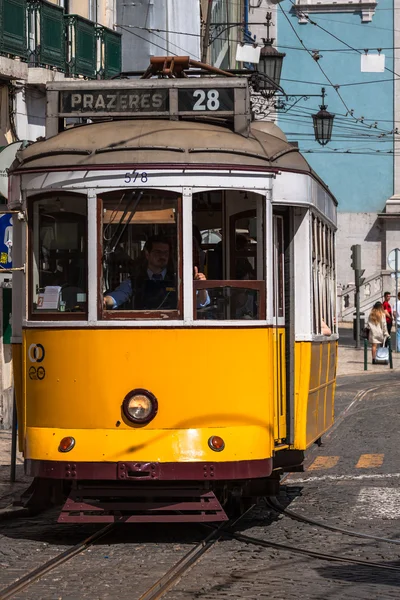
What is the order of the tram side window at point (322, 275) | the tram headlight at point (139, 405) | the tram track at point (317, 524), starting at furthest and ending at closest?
the tram side window at point (322, 275), the tram track at point (317, 524), the tram headlight at point (139, 405)

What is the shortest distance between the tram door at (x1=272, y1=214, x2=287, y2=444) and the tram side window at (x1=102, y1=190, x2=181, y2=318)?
2.71ft

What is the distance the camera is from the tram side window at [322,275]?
11.7 m

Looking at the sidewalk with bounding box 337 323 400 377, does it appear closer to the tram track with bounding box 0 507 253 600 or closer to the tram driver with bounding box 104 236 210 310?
the tram track with bounding box 0 507 253 600

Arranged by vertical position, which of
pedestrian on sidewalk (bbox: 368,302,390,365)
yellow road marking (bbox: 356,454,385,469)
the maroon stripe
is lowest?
yellow road marking (bbox: 356,454,385,469)

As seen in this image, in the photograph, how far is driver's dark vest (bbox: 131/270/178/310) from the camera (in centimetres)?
1019

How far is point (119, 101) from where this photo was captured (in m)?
10.9

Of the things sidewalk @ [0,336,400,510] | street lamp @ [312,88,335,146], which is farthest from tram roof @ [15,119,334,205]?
street lamp @ [312,88,335,146]

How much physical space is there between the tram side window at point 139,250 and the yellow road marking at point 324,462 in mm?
5349

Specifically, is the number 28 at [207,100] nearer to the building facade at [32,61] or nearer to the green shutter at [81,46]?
the building facade at [32,61]

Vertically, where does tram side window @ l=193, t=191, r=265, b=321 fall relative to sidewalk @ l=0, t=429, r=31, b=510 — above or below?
above

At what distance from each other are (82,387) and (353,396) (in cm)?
1423

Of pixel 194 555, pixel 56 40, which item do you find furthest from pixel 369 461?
pixel 56 40

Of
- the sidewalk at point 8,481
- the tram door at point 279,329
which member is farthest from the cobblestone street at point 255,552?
the tram door at point 279,329

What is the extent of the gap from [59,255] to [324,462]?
6.05 m
